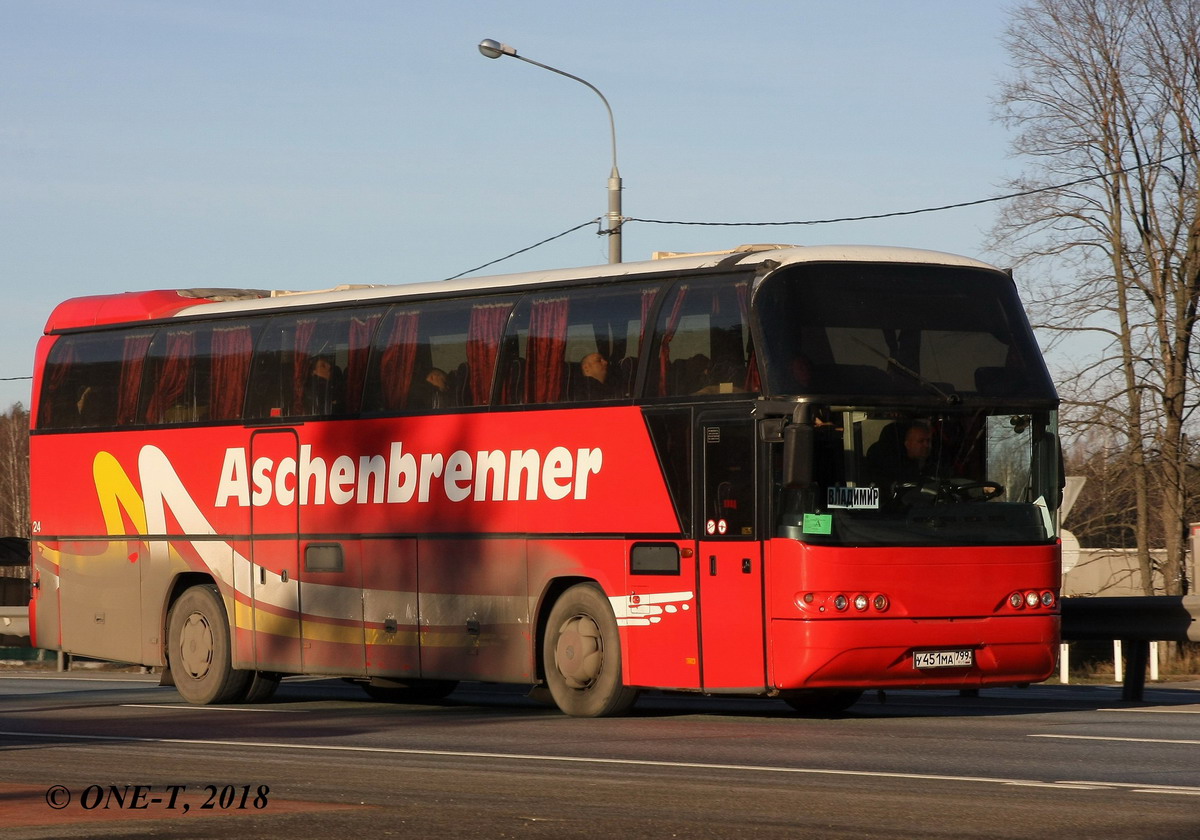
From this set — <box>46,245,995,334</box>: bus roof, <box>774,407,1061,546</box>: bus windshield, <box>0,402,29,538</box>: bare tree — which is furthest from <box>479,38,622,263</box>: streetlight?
<box>0,402,29,538</box>: bare tree

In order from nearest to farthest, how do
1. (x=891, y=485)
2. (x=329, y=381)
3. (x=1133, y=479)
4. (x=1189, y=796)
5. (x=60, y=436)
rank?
1. (x=1189, y=796)
2. (x=891, y=485)
3. (x=329, y=381)
4. (x=60, y=436)
5. (x=1133, y=479)

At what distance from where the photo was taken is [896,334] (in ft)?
51.6

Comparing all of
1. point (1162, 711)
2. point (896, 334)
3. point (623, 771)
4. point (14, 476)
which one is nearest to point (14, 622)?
point (896, 334)

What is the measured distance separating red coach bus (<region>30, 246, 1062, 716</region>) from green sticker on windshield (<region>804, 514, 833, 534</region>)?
Answer: 0.02m

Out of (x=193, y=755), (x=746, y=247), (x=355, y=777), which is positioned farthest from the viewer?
(x=746, y=247)

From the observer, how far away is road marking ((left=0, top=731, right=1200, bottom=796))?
10.9 meters

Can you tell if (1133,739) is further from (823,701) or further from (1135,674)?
(1135,674)

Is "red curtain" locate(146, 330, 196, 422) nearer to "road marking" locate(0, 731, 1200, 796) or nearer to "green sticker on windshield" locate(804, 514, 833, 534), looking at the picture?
"road marking" locate(0, 731, 1200, 796)

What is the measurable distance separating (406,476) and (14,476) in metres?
92.9

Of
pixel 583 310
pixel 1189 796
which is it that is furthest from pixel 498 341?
pixel 1189 796

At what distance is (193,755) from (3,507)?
350ft

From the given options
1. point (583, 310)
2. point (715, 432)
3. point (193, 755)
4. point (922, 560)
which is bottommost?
point (193, 755)

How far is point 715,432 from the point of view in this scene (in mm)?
15828

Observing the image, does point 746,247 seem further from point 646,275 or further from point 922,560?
point 922,560
